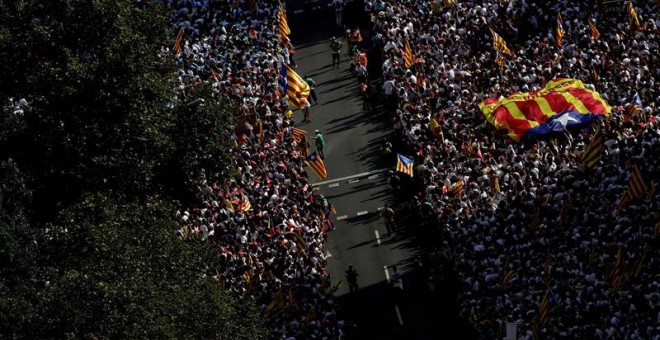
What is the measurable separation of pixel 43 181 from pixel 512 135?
81.9 ft

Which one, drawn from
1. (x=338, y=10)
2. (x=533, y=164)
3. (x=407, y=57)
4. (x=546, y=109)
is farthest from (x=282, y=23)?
(x=533, y=164)

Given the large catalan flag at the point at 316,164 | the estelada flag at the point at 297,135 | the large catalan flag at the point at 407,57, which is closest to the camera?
the large catalan flag at the point at 316,164

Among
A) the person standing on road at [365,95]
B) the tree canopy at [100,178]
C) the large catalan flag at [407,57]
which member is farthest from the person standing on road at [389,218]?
the large catalan flag at [407,57]

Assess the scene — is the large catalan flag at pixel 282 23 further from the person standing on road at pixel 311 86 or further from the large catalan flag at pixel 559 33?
the large catalan flag at pixel 559 33

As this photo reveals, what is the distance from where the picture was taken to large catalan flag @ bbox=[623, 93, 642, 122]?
79750 mm

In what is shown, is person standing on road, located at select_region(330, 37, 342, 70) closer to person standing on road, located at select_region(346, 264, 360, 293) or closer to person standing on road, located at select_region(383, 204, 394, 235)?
person standing on road, located at select_region(383, 204, 394, 235)

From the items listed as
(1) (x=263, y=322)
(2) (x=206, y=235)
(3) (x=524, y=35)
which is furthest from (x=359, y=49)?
(1) (x=263, y=322)

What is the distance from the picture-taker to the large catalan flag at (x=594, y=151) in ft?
248

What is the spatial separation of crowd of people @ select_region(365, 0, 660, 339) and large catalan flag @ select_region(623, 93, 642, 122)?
0.34 metres

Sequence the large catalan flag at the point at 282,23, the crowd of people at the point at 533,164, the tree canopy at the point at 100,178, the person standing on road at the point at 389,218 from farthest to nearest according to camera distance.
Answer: the large catalan flag at the point at 282,23, the person standing on road at the point at 389,218, the crowd of people at the point at 533,164, the tree canopy at the point at 100,178

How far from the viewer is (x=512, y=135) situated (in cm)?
8275

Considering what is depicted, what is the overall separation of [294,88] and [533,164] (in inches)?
597

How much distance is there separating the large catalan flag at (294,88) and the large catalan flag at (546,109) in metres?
9.44

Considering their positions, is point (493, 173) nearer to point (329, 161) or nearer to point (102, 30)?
point (329, 161)
